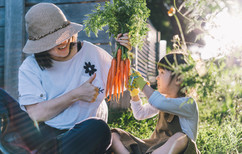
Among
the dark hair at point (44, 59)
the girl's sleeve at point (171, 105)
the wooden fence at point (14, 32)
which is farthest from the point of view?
the wooden fence at point (14, 32)

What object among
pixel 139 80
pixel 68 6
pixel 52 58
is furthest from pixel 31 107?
pixel 68 6

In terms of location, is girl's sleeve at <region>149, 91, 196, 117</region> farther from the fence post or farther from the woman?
the fence post

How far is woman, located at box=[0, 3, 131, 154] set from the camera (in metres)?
1.95

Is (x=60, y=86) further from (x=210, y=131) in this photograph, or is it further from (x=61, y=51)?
(x=210, y=131)

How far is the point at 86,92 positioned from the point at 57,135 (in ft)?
1.27

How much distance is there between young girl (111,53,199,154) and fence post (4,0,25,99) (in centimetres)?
199

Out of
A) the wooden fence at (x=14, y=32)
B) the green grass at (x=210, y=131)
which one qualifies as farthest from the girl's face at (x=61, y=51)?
the wooden fence at (x=14, y=32)

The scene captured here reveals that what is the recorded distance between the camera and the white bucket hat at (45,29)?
201 cm

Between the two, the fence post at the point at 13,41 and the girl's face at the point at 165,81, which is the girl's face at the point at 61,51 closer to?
the girl's face at the point at 165,81

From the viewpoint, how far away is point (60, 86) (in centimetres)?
219

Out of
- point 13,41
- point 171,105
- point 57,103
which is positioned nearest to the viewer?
point 171,105

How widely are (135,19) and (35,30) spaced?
27.4 inches

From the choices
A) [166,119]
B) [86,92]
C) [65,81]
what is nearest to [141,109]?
[166,119]

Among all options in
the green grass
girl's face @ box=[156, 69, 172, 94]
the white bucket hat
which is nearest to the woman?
the white bucket hat
